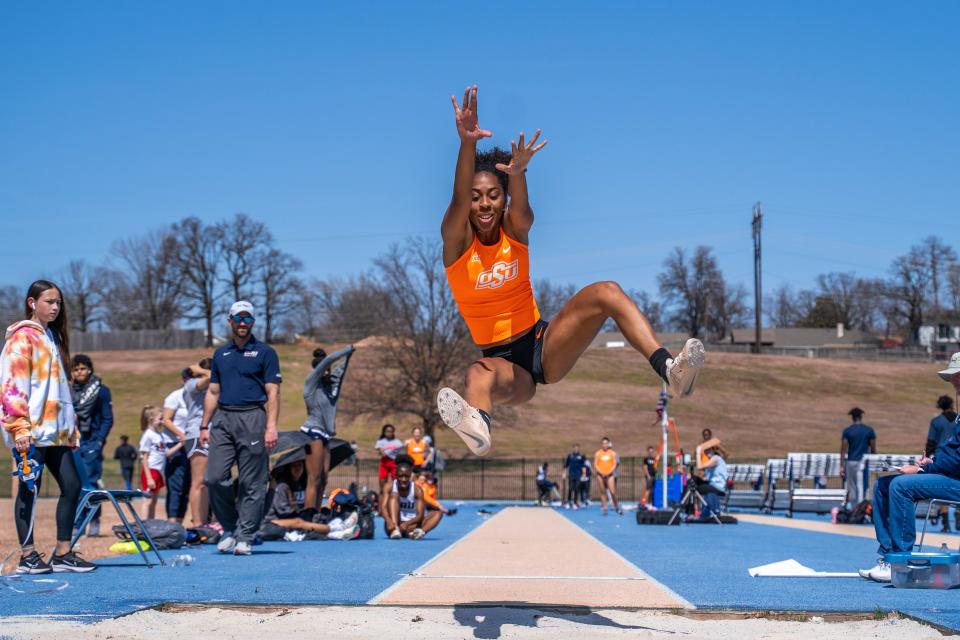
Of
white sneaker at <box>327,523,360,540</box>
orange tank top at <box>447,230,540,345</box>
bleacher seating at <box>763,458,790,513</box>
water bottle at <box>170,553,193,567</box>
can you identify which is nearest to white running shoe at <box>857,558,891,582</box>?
orange tank top at <box>447,230,540,345</box>

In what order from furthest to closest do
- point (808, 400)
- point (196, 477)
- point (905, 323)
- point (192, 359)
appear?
point (905, 323), point (192, 359), point (808, 400), point (196, 477)

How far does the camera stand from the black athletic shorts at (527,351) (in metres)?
5.75

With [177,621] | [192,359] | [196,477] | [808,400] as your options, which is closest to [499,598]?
[177,621]

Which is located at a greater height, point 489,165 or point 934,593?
point 489,165

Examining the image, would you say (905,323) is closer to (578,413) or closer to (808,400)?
(808,400)

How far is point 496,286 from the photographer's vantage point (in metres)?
5.65

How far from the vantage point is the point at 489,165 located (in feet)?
19.4

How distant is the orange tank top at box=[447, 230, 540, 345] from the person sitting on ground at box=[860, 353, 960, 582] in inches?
116

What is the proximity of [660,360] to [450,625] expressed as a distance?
1.70 metres

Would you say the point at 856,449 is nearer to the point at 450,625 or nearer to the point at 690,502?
the point at 690,502

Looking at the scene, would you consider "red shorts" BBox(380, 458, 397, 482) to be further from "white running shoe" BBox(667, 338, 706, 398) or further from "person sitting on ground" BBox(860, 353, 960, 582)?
"white running shoe" BBox(667, 338, 706, 398)

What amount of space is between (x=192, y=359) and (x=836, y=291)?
231 feet

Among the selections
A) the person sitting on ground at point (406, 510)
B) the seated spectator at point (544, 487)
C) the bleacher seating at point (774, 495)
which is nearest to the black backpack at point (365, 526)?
the person sitting on ground at point (406, 510)

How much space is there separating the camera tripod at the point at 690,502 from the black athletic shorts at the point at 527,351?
452 inches
